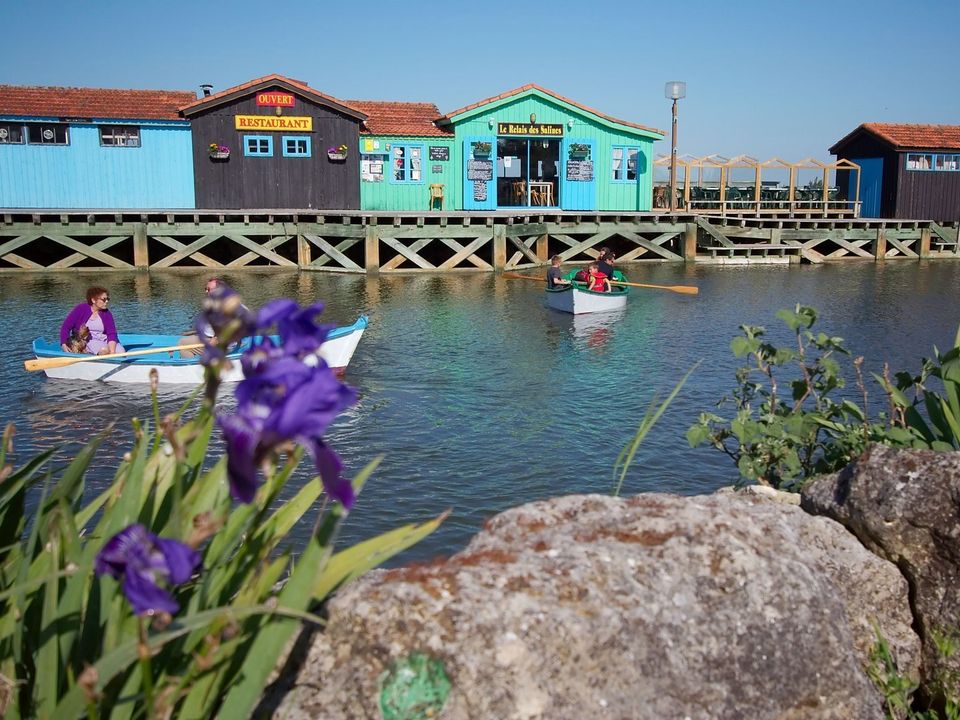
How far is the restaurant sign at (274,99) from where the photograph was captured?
1235 inches

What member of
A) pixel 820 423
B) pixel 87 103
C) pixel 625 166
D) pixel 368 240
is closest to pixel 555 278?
pixel 368 240

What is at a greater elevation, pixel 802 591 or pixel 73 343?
pixel 802 591

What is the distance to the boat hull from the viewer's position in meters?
21.6

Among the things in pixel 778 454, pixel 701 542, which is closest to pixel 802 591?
pixel 701 542

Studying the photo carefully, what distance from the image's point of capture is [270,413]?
190 cm

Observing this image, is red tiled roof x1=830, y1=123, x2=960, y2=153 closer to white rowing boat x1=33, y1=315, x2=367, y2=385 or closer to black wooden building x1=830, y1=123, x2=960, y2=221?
black wooden building x1=830, y1=123, x2=960, y2=221

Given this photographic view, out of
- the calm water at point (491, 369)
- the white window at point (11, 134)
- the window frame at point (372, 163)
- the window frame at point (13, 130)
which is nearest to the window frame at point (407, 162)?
the window frame at point (372, 163)

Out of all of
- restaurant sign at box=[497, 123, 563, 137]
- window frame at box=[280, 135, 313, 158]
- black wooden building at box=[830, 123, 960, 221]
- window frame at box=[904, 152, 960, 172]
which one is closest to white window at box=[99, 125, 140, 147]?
window frame at box=[280, 135, 313, 158]

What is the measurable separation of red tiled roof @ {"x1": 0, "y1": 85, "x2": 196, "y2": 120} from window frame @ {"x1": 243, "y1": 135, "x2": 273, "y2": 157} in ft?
7.04

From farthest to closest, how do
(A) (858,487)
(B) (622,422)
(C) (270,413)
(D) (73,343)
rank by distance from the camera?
(D) (73,343)
(B) (622,422)
(A) (858,487)
(C) (270,413)

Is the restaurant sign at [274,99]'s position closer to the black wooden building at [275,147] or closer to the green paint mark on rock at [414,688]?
the black wooden building at [275,147]

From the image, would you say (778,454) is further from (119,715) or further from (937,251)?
(937,251)

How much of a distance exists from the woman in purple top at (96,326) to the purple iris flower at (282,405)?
13.2 metres

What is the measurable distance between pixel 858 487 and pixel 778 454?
2.01 metres
